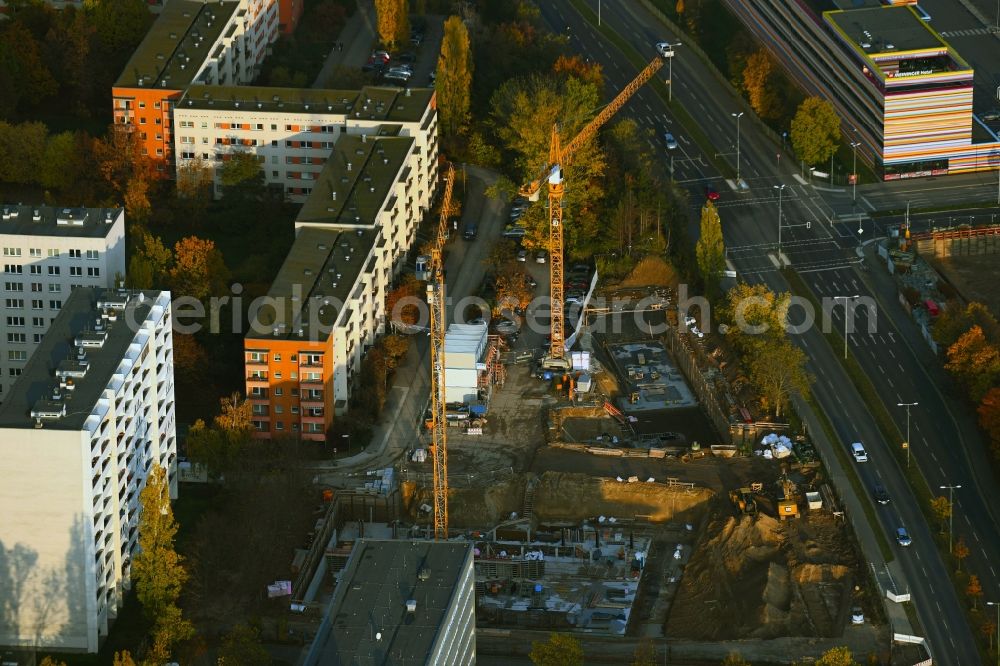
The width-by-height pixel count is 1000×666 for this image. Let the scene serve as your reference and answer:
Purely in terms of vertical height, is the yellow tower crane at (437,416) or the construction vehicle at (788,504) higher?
the yellow tower crane at (437,416)

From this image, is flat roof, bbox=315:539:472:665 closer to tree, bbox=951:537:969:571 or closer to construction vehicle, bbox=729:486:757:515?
construction vehicle, bbox=729:486:757:515

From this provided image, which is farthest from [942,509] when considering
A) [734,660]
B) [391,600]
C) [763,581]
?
[391,600]

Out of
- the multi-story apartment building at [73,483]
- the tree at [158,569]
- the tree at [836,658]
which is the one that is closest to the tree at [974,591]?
the tree at [836,658]

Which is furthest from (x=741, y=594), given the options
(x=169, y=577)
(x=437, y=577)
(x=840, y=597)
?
(x=169, y=577)

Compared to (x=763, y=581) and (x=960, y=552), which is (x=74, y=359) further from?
(x=960, y=552)

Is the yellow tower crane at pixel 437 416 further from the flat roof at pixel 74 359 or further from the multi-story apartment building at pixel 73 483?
the multi-story apartment building at pixel 73 483

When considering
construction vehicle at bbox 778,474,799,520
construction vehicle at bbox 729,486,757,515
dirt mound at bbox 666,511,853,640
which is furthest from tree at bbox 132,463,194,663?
construction vehicle at bbox 778,474,799,520
